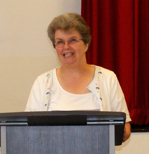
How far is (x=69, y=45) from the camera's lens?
2064 mm

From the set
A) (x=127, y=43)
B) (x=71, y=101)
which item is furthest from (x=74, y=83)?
(x=127, y=43)

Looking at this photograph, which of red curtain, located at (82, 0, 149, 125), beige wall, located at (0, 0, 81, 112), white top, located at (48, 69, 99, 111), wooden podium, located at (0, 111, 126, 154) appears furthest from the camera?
beige wall, located at (0, 0, 81, 112)

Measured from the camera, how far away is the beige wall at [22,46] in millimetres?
3131

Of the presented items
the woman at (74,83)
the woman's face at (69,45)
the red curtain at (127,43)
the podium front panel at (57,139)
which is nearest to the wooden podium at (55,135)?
the podium front panel at (57,139)

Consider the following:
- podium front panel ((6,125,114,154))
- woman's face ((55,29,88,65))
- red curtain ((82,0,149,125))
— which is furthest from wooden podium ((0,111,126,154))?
red curtain ((82,0,149,125))

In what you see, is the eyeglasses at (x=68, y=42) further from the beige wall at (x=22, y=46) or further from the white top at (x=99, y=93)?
the beige wall at (x=22, y=46)

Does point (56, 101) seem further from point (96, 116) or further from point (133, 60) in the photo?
point (133, 60)

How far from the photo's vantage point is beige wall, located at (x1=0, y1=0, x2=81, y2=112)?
10.3ft

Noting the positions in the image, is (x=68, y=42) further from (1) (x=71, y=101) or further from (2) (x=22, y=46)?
(2) (x=22, y=46)

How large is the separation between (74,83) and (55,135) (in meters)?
0.92

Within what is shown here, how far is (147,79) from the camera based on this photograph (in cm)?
305

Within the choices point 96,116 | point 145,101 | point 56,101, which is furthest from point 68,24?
point 145,101

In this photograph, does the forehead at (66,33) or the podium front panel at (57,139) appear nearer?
the podium front panel at (57,139)

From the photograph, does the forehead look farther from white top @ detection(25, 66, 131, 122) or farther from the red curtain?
the red curtain
